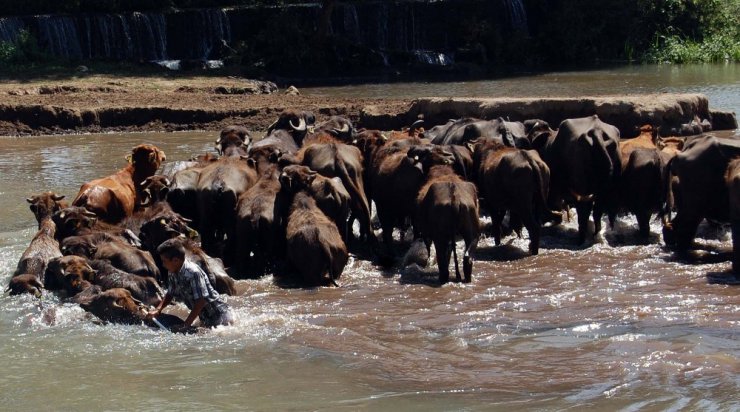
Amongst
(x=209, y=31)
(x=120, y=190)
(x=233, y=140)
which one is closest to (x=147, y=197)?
(x=120, y=190)

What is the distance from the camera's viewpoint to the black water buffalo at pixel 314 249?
11109 millimetres

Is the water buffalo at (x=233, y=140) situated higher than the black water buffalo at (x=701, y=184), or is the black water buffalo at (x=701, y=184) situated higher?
the water buffalo at (x=233, y=140)

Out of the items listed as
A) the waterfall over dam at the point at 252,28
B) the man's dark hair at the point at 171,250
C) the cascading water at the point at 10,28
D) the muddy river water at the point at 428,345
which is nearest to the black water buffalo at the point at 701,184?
the muddy river water at the point at 428,345

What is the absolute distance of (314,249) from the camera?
1110 centimetres

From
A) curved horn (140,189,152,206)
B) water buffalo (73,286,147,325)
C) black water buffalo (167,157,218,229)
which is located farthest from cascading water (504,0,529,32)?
water buffalo (73,286,147,325)

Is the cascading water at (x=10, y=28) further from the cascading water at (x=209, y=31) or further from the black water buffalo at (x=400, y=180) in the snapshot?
the black water buffalo at (x=400, y=180)

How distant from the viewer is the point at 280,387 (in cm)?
816

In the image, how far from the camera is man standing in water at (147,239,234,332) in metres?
9.39

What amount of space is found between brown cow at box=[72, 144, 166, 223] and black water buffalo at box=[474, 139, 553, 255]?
4.12m

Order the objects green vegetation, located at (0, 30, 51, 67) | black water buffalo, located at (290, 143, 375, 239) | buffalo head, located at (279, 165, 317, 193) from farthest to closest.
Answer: green vegetation, located at (0, 30, 51, 67) < black water buffalo, located at (290, 143, 375, 239) < buffalo head, located at (279, 165, 317, 193)

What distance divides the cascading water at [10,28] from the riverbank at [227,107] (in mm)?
5493

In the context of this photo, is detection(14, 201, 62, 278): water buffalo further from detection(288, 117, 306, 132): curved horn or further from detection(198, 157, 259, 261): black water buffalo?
detection(288, 117, 306, 132): curved horn

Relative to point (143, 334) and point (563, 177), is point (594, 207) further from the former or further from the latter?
point (143, 334)

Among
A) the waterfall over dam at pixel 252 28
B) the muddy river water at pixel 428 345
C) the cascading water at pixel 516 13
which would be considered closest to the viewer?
the muddy river water at pixel 428 345
